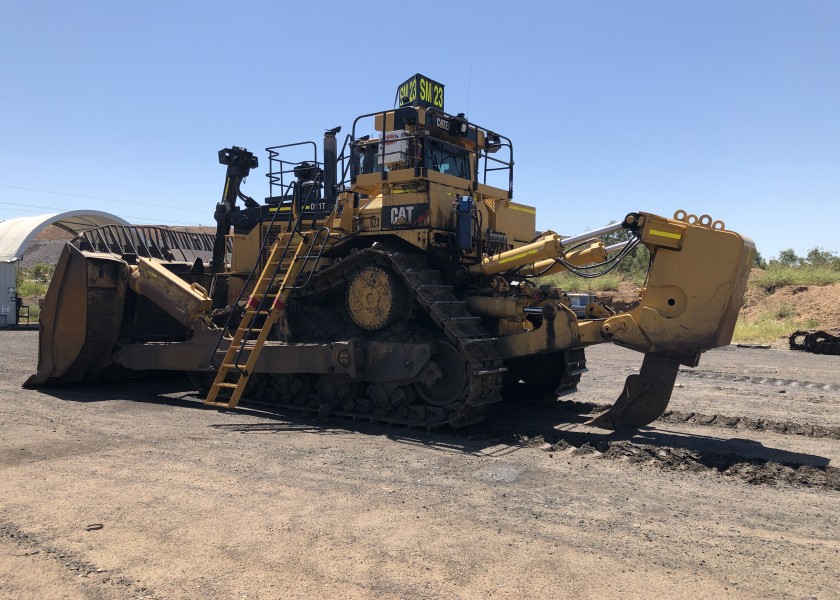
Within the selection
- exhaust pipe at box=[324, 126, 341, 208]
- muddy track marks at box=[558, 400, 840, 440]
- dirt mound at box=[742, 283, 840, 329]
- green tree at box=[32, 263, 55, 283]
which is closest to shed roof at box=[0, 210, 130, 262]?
green tree at box=[32, 263, 55, 283]

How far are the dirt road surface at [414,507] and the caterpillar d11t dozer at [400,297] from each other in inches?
22.7

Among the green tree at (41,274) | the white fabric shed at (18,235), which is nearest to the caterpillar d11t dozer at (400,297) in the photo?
the white fabric shed at (18,235)

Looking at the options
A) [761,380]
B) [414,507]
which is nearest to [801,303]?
[761,380]

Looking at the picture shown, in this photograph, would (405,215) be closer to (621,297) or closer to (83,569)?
(83,569)

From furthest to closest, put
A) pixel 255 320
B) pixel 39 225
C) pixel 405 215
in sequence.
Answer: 1. pixel 39 225
2. pixel 255 320
3. pixel 405 215

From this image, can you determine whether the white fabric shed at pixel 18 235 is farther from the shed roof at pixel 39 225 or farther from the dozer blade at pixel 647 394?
the dozer blade at pixel 647 394

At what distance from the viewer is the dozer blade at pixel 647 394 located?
7.54m

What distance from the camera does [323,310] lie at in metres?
9.44

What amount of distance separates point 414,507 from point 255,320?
15.8ft

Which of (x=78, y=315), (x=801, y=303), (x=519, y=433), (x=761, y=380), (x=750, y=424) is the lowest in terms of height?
(x=519, y=433)

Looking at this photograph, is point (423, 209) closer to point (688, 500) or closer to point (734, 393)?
point (688, 500)

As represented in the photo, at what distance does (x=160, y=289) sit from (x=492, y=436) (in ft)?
18.6

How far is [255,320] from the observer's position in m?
9.24

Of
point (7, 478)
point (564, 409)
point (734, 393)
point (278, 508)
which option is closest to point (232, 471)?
point (278, 508)
